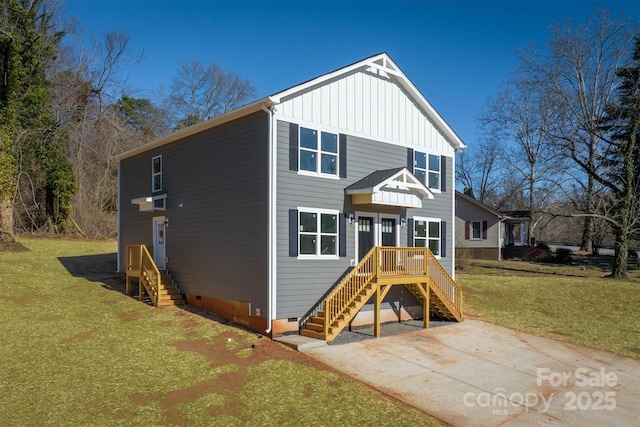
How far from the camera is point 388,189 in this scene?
1377 centimetres

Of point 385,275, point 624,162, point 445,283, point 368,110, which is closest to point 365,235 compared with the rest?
point 385,275

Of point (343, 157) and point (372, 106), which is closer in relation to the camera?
point (343, 157)

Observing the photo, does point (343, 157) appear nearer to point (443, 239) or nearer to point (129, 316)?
point (443, 239)

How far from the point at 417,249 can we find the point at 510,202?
45.9 meters

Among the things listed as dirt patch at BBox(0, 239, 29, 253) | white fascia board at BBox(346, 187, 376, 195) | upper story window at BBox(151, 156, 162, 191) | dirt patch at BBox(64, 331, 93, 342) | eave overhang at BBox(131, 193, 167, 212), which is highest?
upper story window at BBox(151, 156, 162, 191)

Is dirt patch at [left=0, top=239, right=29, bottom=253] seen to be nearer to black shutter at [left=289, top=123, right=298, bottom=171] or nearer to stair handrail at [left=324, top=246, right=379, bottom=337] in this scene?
black shutter at [left=289, top=123, right=298, bottom=171]

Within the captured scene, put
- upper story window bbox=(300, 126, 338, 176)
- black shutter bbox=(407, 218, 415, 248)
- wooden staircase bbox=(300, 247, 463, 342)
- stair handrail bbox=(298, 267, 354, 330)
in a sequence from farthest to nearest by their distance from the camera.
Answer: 1. black shutter bbox=(407, 218, 415, 248)
2. upper story window bbox=(300, 126, 338, 176)
3. stair handrail bbox=(298, 267, 354, 330)
4. wooden staircase bbox=(300, 247, 463, 342)

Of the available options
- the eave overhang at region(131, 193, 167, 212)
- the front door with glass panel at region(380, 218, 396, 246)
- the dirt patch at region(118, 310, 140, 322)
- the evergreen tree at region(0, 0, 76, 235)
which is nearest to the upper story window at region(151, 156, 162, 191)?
the eave overhang at region(131, 193, 167, 212)

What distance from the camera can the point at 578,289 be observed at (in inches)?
802

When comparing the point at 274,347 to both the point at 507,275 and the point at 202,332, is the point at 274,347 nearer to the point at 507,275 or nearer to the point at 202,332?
the point at 202,332

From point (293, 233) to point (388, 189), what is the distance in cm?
320

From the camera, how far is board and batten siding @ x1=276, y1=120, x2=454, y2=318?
40.2 ft

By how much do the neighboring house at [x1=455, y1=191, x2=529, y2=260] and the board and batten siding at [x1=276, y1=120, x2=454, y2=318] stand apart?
21441mm

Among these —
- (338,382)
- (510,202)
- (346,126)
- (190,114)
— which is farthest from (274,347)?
(510,202)
